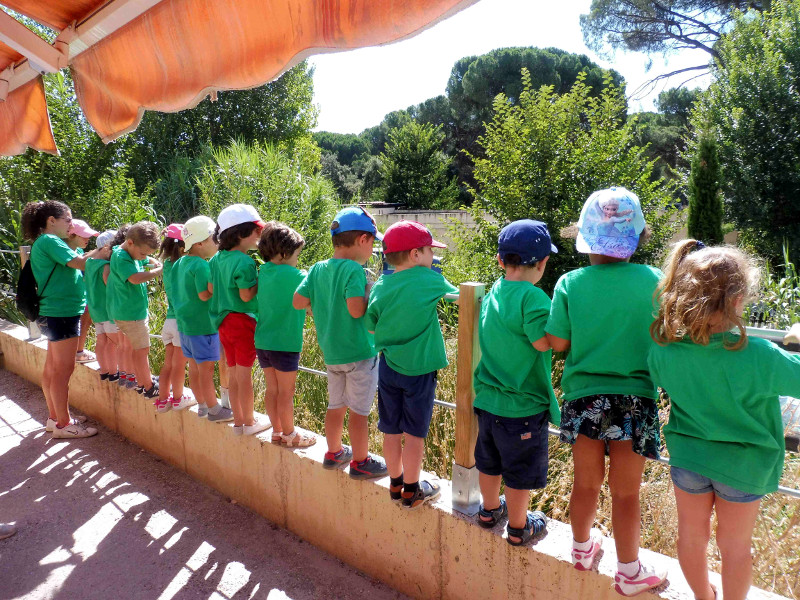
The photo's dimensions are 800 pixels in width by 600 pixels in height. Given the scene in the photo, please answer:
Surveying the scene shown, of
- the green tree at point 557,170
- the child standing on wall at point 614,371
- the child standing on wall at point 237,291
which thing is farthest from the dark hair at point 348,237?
the green tree at point 557,170

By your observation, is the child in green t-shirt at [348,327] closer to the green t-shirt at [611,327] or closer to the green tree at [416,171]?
the green t-shirt at [611,327]

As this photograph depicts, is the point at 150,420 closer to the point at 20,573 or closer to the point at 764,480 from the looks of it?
the point at 20,573

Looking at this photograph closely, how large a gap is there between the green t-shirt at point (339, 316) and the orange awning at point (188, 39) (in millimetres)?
811

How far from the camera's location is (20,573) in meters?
2.65

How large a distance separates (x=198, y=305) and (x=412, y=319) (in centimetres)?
157

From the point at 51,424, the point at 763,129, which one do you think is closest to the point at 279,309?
the point at 51,424

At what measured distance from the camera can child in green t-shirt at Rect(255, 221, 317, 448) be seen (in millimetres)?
2740

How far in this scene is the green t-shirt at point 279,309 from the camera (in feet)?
8.97

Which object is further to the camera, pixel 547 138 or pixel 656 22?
pixel 656 22

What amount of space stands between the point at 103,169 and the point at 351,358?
34.5ft

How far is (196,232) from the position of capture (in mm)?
3201

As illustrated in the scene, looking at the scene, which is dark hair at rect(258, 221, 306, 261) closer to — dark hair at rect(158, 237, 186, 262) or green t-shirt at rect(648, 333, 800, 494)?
dark hair at rect(158, 237, 186, 262)

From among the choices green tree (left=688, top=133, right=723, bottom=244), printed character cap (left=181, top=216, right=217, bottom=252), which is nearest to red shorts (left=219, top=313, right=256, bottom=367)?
printed character cap (left=181, top=216, right=217, bottom=252)

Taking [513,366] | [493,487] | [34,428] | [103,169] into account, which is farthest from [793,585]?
[103,169]
